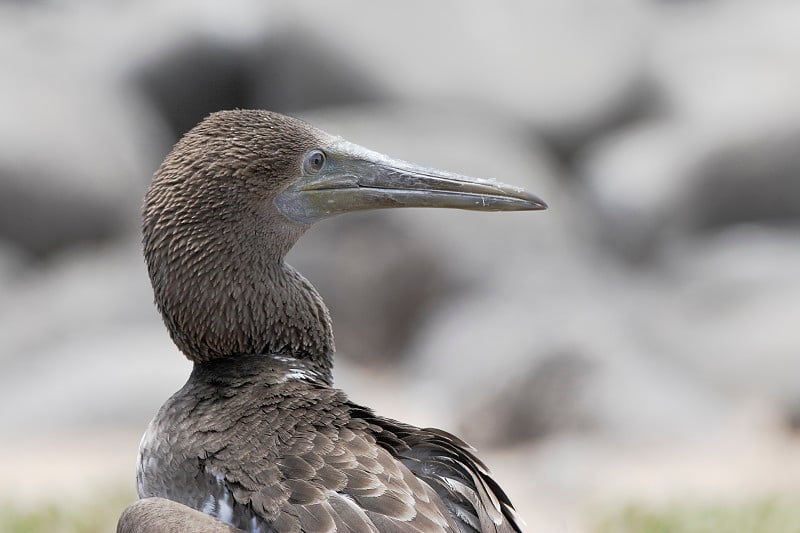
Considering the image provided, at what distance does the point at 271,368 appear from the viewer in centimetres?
298

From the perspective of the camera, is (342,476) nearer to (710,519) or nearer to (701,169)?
(710,519)

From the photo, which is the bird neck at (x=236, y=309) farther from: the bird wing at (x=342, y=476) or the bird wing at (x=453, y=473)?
the bird wing at (x=453, y=473)

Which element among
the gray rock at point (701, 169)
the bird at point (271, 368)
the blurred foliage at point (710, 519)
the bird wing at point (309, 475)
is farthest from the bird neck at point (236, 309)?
the gray rock at point (701, 169)

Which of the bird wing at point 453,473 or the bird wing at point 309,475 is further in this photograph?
the bird wing at point 453,473

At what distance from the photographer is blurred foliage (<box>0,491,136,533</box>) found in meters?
4.98

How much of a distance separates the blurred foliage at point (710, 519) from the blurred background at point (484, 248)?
2 cm

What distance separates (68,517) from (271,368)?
2.63 m

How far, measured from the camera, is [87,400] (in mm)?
6969

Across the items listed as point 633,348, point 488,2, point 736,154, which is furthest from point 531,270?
point 488,2

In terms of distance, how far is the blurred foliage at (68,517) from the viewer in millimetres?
4977


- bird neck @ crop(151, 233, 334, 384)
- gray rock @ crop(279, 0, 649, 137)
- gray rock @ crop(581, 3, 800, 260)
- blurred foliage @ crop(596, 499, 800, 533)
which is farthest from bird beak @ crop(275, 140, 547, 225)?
gray rock @ crop(581, 3, 800, 260)

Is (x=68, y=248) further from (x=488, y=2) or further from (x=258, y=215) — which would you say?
(x=258, y=215)

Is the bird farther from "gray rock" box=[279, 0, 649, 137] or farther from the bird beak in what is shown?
"gray rock" box=[279, 0, 649, 137]

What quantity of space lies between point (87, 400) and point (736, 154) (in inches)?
234
